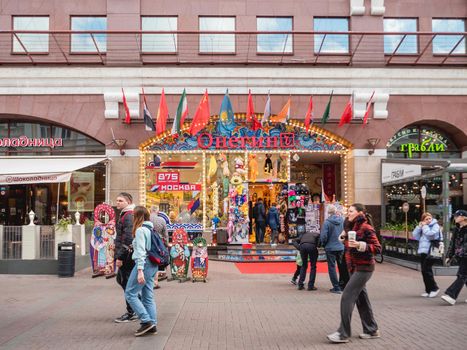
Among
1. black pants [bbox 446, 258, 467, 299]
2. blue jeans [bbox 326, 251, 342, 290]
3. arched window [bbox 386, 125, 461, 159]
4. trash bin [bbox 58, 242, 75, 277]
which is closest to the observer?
black pants [bbox 446, 258, 467, 299]

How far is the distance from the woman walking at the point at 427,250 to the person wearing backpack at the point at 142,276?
6.12 meters

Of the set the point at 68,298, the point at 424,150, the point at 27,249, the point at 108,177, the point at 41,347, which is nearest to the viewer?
the point at 41,347

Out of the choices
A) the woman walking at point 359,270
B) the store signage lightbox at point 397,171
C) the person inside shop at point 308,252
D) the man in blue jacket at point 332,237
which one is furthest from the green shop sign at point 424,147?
the woman walking at point 359,270

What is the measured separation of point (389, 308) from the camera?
1007 centimetres

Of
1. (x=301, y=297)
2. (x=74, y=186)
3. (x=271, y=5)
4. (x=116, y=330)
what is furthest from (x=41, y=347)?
(x=271, y=5)

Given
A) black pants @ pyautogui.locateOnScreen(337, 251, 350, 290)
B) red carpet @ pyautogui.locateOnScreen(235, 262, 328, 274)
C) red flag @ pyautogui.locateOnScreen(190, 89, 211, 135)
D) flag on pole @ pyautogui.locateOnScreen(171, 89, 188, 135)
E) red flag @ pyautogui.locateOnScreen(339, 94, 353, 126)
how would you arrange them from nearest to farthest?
black pants @ pyautogui.locateOnScreen(337, 251, 350, 290), red carpet @ pyautogui.locateOnScreen(235, 262, 328, 274), flag on pole @ pyautogui.locateOnScreen(171, 89, 188, 135), red flag @ pyautogui.locateOnScreen(190, 89, 211, 135), red flag @ pyautogui.locateOnScreen(339, 94, 353, 126)

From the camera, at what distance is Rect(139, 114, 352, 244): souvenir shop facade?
20578 mm

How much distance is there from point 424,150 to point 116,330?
16392 mm

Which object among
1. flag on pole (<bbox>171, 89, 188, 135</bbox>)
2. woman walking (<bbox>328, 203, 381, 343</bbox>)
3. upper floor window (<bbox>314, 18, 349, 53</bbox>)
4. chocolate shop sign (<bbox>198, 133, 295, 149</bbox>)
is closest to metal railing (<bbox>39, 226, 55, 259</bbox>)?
flag on pole (<bbox>171, 89, 188, 135</bbox>)

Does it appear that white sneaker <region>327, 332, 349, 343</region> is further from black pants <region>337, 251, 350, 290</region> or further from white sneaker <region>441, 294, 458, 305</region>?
black pants <region>337, 251, 350, 290</region>

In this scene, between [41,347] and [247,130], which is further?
[247,130]

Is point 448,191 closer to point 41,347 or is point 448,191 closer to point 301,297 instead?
point 301,297

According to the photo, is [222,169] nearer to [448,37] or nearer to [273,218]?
[273,218]

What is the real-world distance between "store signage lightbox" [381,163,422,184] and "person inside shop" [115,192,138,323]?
35.4 feet
